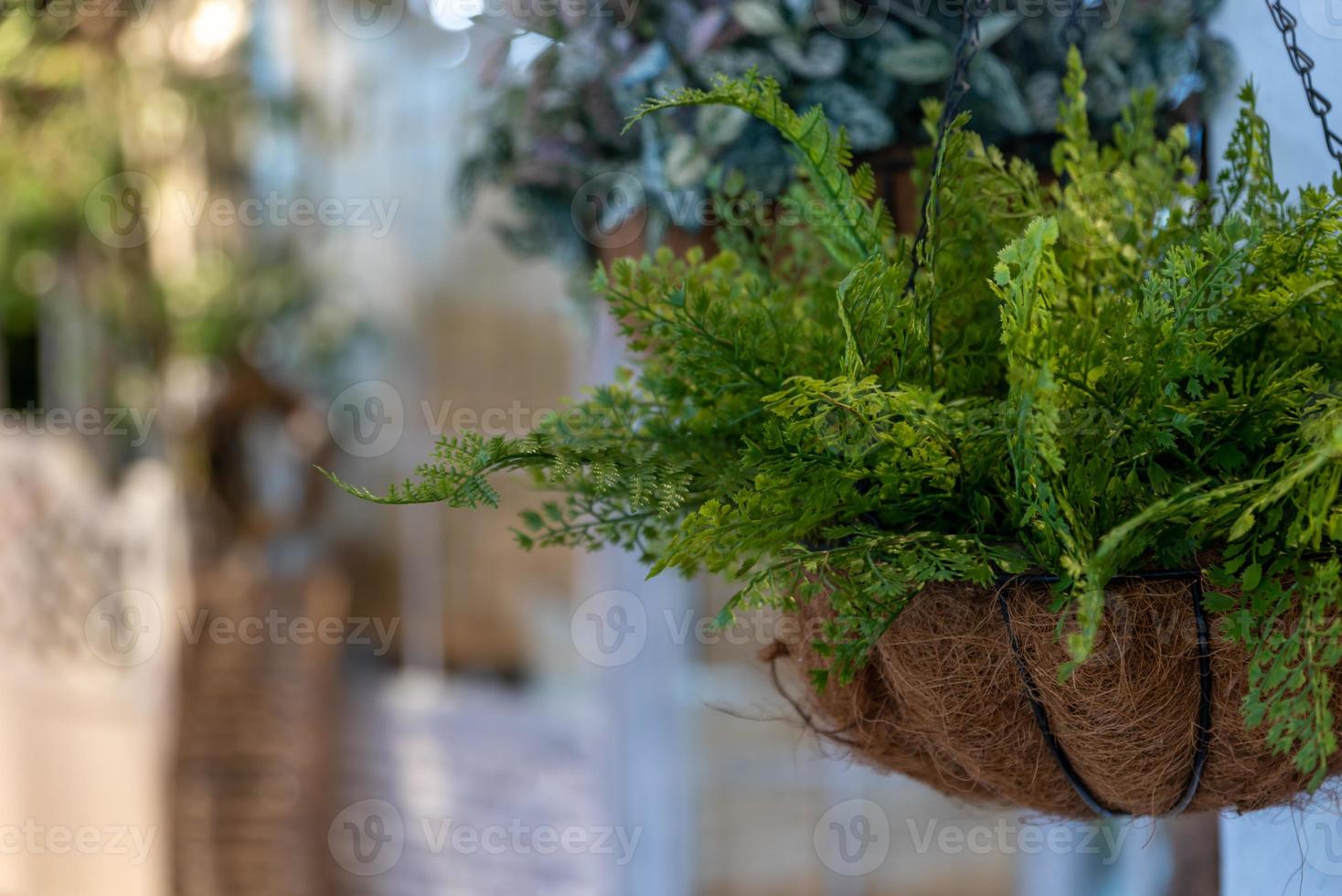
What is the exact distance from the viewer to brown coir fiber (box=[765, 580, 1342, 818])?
497 mm

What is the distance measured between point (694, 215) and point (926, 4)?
27cm

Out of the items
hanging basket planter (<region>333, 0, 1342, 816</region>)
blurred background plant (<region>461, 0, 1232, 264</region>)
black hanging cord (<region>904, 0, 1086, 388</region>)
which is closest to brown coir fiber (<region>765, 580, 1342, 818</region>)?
hanging basket planter (<region>333, 0, 1342, 816</region>)

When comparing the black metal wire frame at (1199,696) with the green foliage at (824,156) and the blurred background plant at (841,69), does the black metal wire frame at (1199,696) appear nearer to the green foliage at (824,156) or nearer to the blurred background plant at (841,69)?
the green foliage at (824,156)

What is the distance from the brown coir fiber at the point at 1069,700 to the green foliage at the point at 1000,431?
20mm

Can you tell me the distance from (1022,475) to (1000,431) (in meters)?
0.02

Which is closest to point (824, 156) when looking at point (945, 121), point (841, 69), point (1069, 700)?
point (945, 121)

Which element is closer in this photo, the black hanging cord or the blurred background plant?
the black hanging cord

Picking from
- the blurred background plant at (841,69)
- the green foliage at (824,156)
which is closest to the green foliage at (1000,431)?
the green foliage at (824,156)

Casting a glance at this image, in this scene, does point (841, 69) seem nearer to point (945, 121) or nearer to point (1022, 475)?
point (945, 121)

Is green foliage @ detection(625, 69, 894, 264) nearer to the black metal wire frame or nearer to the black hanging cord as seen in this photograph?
the black hanging cord

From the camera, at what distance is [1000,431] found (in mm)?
474

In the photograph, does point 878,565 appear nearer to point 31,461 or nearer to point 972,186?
point 972,186

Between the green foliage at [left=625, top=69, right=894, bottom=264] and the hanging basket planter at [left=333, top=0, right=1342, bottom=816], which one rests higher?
the green foliage at [left=625, top=69, right=894, bottom=264]

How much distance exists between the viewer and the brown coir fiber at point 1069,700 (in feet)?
1.63
